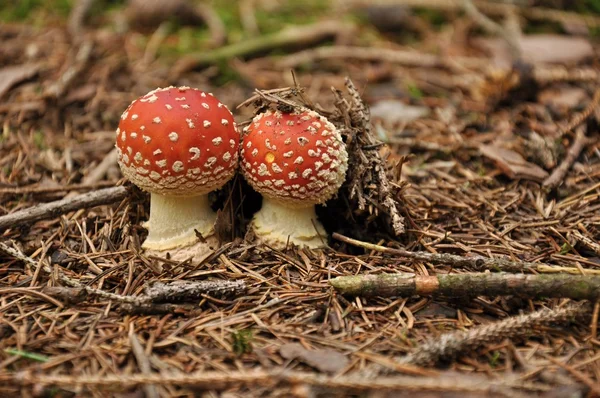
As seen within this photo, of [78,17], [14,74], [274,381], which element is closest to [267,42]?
[78,17]

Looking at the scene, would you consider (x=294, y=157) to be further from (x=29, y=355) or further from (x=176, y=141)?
(x=29, y=355)

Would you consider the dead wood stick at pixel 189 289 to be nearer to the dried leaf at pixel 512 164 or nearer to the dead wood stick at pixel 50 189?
the dead wood stick at pixel 50 189

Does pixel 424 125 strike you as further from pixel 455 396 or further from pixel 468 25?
pixel 455 396

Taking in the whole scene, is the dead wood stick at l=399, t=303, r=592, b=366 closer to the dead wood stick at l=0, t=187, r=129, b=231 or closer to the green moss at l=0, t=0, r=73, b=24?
the dead wood stick at l=0, t=187, r=129, b=231

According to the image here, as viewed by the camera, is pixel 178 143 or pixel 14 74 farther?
pixel 14 74

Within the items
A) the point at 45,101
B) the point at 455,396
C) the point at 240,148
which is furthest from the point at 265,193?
the point at 45,101

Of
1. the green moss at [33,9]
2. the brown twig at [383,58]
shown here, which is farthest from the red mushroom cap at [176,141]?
the green moss at [33,9]
